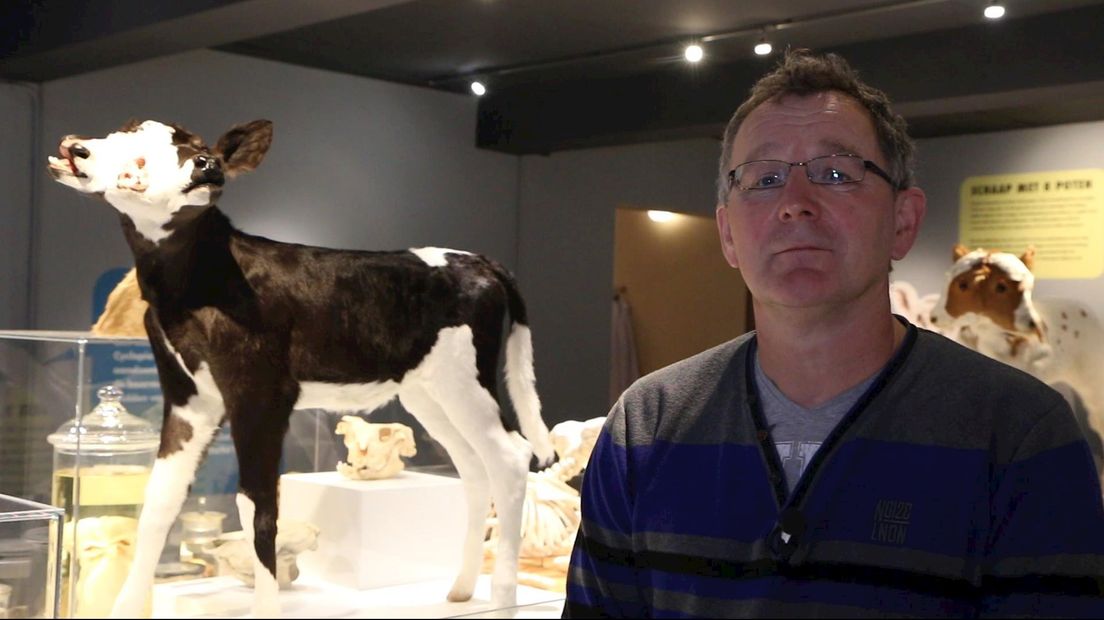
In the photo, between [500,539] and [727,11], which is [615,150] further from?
[500,539]

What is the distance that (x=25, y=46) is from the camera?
257 cm

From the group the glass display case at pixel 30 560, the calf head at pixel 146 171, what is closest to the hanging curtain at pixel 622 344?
the calf head at pixel 146 171

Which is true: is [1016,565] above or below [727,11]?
below

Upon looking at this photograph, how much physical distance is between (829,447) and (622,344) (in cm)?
172

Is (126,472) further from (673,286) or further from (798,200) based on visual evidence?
(673,286)

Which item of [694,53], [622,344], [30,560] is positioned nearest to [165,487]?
[30,560]

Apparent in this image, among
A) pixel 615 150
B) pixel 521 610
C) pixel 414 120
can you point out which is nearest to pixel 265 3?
pixel 414 120

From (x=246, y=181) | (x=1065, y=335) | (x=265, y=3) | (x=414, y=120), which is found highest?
(x=265, y=3)

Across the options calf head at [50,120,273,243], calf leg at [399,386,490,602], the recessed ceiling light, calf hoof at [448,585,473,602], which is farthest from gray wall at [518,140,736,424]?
calf head at [50,120,273,243]

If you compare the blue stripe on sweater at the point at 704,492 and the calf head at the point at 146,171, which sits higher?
the calf head at the point at 146,171

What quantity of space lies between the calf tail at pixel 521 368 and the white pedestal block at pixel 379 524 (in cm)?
22

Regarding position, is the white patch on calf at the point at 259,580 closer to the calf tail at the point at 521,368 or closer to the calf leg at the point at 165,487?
the calf leg at the point at 165,487

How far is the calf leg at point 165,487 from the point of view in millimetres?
2068

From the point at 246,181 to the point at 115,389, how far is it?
→ 0.53 meters
